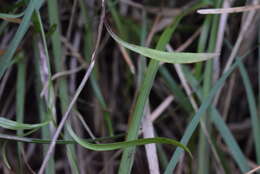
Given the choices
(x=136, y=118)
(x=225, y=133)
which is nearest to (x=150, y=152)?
(x=136, y=118)

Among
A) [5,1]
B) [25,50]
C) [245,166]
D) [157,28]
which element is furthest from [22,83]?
[245,166]

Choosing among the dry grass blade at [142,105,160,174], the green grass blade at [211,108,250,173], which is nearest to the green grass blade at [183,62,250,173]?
the green grass blade at [211,108,250,173]

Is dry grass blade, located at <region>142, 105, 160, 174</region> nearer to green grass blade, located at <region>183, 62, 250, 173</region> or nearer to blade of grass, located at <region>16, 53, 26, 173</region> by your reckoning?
green grass blade, located at <region>183, 62, 250, 173</region>

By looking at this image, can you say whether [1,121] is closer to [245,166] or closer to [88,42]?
[88,42]

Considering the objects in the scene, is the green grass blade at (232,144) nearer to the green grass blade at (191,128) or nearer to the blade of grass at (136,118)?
the green grass blade at (191,128)

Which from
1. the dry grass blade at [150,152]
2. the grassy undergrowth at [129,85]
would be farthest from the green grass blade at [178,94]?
the dry grass blade at [150,152]

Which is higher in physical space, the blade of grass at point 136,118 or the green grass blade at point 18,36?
the green grass blade at point 18,36

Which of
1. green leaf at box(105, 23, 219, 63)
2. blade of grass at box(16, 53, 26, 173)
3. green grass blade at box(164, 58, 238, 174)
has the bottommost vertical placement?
green grass blade at box(164, 58, 238, 174)

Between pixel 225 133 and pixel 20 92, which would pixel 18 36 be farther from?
pixel 225 133
